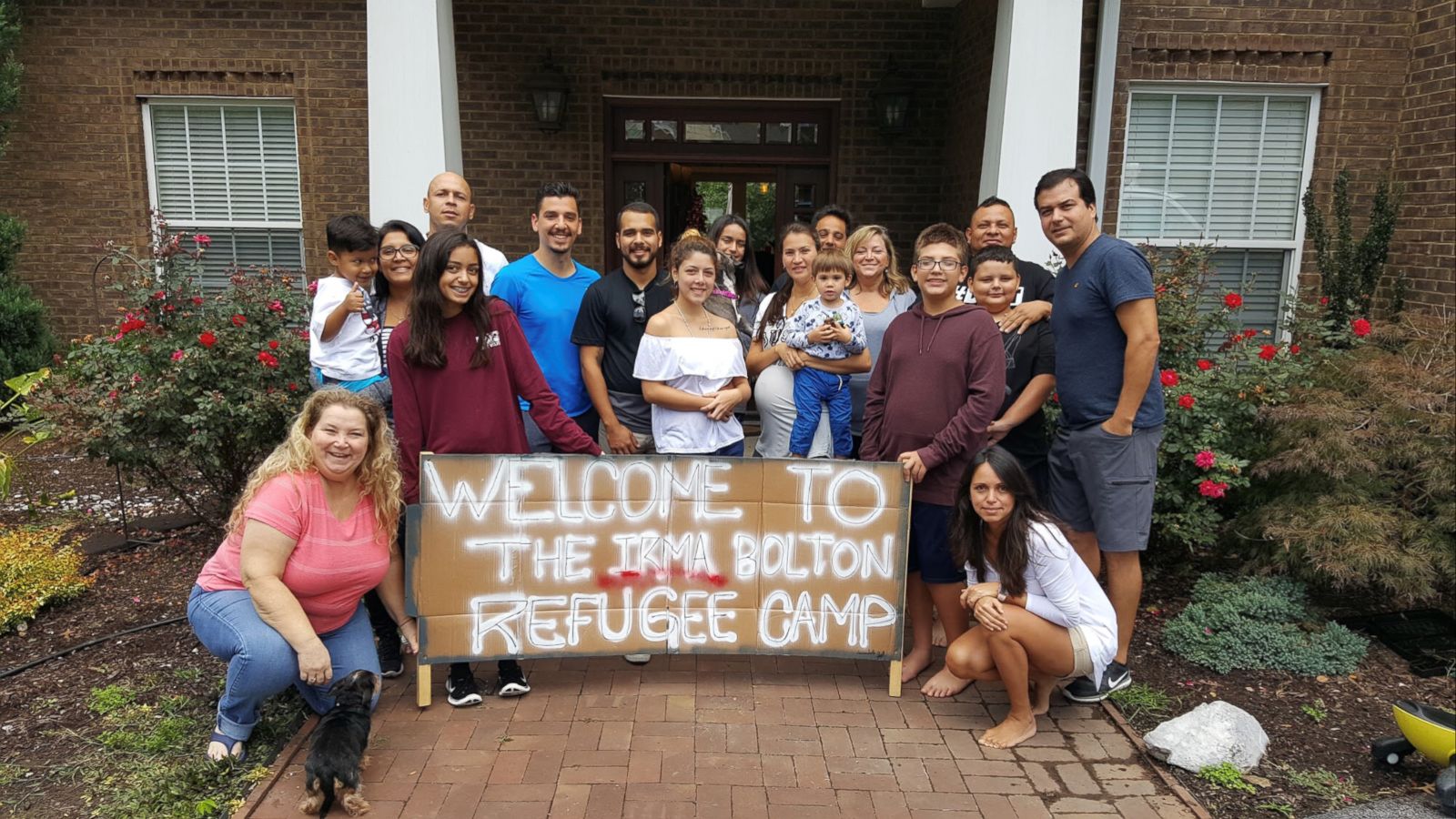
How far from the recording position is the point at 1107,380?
11.5ft

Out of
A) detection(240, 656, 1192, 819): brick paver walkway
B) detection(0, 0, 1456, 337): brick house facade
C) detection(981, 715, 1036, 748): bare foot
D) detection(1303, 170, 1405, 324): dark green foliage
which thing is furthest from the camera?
detection(0, 0, 1456, 337): brick house facade

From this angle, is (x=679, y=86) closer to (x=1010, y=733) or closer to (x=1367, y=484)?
(x=1367, y=484)

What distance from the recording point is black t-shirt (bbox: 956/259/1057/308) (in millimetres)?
4113

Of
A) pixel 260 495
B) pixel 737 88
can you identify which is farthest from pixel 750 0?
pixel 260 495

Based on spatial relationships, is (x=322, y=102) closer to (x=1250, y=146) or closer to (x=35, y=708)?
(x=35, y=708)

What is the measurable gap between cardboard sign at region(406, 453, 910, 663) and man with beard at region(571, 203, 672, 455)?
1.15 feet

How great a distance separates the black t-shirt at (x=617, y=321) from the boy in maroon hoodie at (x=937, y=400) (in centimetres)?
98

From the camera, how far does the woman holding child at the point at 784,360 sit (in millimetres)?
3924

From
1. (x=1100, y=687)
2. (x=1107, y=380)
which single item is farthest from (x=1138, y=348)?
(x=1100, y=687)

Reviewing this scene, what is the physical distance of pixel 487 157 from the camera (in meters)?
8.33

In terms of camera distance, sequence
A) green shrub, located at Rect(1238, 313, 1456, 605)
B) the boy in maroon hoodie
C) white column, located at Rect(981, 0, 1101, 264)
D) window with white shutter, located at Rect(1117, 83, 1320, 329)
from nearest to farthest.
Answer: the boy in maroon hoodie < green shrub, located at Rect(1238, 313, 1456, 605) < white column, located at Rect(981, 0, 1101, 264) < window with white shutter, located at Rect(1117, 83, 1320, 329)

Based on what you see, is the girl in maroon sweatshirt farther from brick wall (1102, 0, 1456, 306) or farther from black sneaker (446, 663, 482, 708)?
brick wall (1102, 0, 1456, 306)

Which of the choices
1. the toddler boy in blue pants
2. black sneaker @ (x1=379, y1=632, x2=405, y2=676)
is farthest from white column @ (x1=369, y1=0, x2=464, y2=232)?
the toddler boy in blue pants

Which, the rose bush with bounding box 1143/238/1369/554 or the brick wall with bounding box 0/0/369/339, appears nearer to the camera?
the rose bush with bounding box 1143/238/1369/554
